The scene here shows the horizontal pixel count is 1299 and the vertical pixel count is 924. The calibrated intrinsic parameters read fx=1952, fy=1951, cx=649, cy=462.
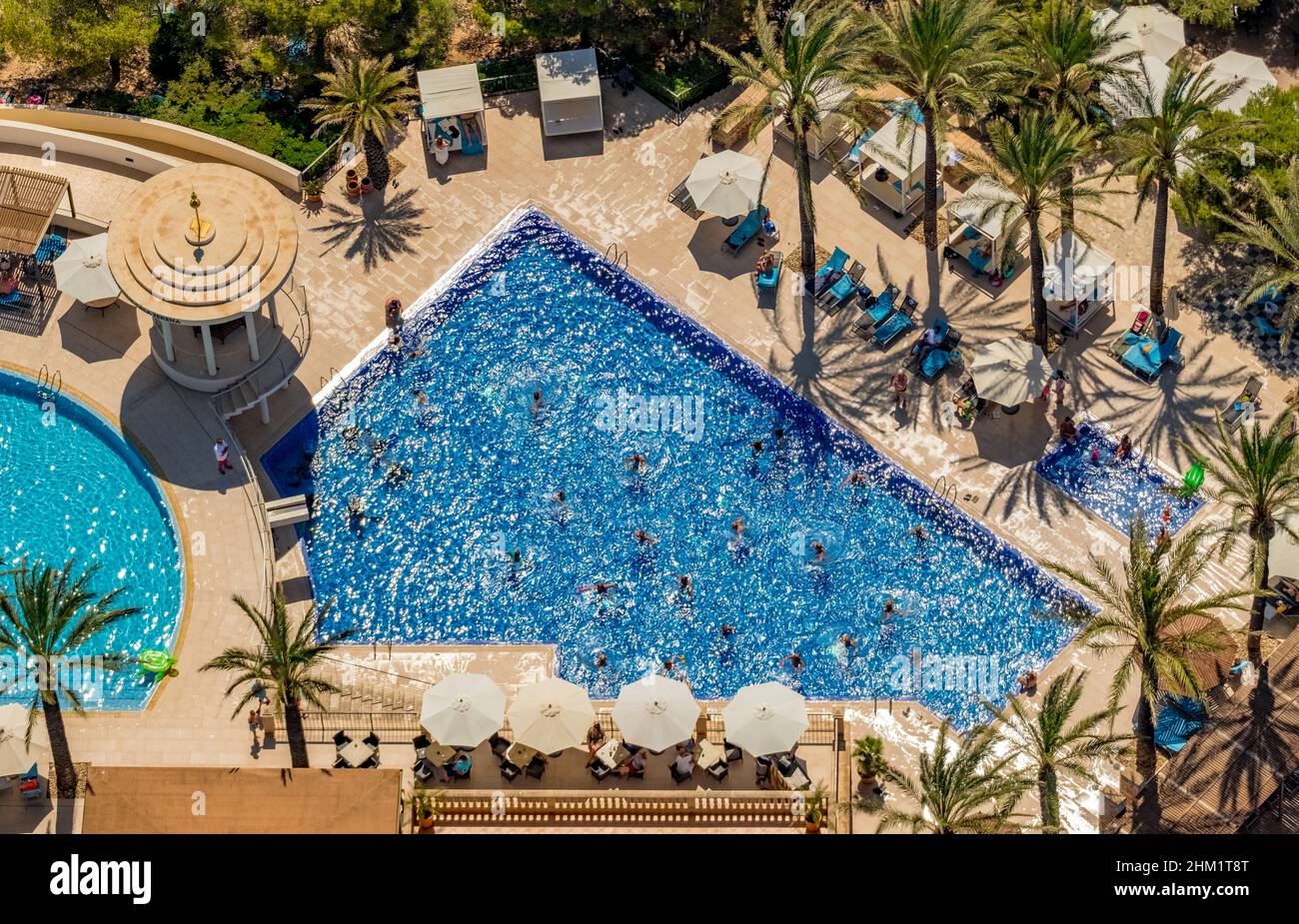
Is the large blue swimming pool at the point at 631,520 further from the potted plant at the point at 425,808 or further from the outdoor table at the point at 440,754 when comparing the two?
the potted plant at the point at 425,808

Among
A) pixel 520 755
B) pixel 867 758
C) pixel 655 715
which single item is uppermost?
pixel 655 715

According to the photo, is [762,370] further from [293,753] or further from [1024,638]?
[293,753]

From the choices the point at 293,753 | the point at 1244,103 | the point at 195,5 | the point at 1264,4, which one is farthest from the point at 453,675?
the point at 1264,4

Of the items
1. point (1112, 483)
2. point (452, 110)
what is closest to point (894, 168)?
point (1112, 483)

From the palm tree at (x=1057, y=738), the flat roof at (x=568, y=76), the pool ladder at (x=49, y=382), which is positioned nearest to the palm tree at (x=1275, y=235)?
the palm tree at (x=1057, y=738)

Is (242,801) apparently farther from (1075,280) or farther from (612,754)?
(1075,280)
